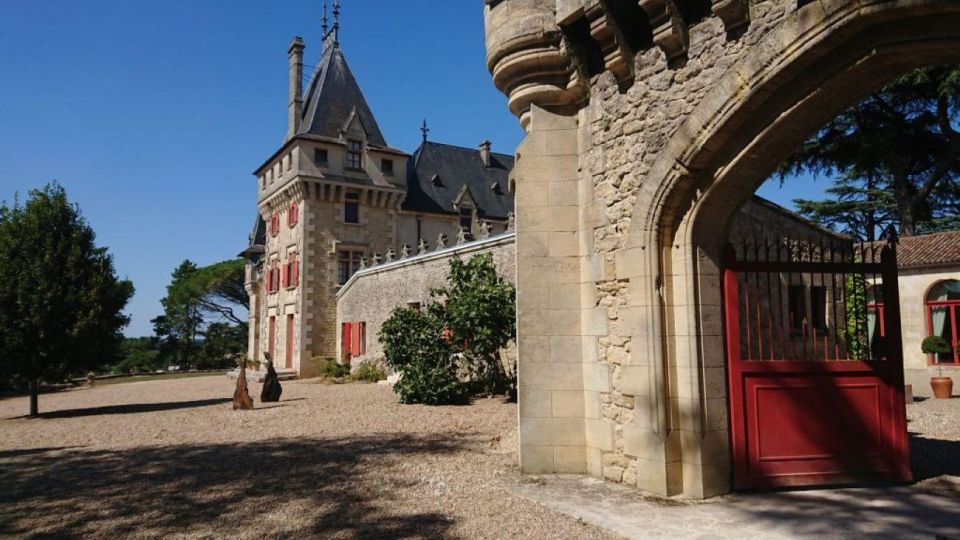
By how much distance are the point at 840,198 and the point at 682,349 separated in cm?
2384

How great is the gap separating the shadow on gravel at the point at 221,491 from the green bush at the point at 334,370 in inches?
464

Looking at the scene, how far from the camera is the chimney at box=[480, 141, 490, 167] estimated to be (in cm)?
3006

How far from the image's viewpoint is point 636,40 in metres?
5.07

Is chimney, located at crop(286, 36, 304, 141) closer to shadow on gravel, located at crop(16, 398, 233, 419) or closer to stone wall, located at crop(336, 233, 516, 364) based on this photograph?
stone wall, located at crop(336, 233, 516, 364)

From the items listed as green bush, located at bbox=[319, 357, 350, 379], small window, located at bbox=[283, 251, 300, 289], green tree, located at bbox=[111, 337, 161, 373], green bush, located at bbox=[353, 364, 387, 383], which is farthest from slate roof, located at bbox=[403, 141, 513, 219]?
green tree, located at bbox=[111, 337, 161, 373]

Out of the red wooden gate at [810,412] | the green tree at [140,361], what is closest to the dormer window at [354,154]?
the green tree at [140,361]

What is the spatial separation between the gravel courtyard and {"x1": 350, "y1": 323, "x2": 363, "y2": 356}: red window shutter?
8.91m

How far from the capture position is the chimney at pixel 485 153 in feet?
98.6

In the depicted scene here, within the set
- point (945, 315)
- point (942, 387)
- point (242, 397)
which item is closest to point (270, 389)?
point (242, 397)

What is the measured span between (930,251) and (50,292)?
821 inches

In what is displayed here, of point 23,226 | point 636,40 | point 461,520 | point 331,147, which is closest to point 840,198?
point 331,147

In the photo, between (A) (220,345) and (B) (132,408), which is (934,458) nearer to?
(B) (132,408)

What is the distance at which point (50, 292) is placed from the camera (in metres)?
11.7

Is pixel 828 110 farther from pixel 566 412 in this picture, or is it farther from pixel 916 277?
pixel 916 277
